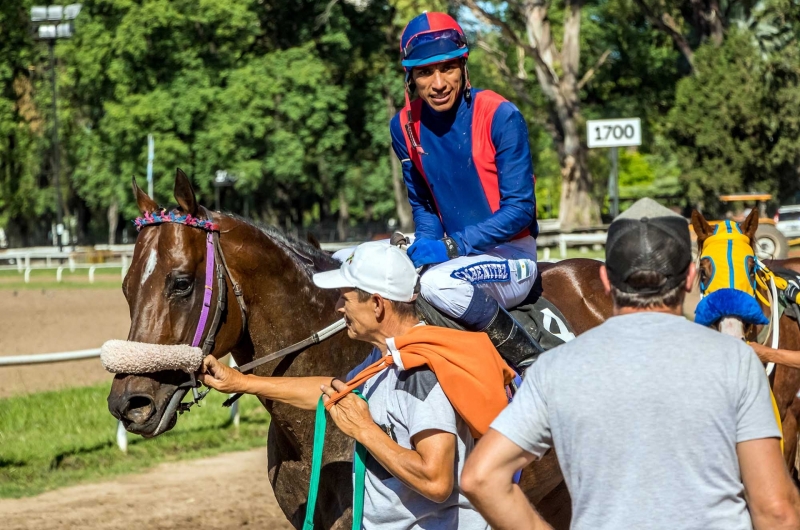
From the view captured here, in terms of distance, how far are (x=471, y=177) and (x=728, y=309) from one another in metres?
1.34

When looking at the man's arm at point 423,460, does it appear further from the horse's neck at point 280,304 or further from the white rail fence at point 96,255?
the white rail fence at point 96,255

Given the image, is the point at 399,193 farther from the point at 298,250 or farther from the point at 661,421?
the point at 661,421

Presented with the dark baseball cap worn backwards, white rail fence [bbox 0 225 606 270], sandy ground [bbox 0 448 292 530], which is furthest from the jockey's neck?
white rail fence [bbox 0 225 606 270]

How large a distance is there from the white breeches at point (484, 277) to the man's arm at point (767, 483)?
1617 mm

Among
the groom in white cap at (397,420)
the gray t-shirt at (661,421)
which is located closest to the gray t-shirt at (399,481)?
the groom in white cap at (397,420)

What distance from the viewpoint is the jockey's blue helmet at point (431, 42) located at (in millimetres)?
4305

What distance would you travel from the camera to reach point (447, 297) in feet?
12.6

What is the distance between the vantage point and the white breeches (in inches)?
152

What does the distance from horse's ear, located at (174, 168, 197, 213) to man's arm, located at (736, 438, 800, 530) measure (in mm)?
2629

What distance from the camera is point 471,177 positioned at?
4.51m

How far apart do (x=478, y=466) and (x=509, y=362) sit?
172 centimetres

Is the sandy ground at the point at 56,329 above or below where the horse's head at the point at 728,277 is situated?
below

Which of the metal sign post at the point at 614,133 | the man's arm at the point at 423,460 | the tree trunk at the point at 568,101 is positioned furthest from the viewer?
the tree trunk at the point at 568,101

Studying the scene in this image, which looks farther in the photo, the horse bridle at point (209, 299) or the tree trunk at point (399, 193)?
the tree trunk at point (399, 193)
